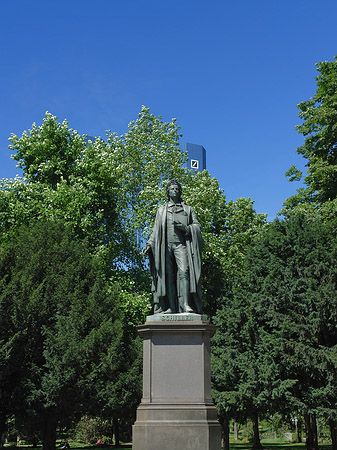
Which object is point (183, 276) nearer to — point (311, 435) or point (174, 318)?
point (174, 318)

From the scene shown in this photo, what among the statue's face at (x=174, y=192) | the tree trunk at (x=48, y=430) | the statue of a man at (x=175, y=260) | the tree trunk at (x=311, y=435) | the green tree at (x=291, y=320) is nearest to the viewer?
the statue of a man at (x=175, y=260)

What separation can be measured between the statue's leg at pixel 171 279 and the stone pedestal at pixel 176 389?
545mm

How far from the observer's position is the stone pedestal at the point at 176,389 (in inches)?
373

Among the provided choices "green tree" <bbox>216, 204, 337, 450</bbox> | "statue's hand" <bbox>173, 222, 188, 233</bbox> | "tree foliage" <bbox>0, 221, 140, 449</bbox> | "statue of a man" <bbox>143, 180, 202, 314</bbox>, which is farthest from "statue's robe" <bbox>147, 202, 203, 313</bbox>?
"green tree" <bbox>216, 204, 337, 450</bbox>

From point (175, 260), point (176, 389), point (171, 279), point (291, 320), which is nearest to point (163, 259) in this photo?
point (175, 260)

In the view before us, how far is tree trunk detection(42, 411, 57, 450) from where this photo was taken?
23155 mm

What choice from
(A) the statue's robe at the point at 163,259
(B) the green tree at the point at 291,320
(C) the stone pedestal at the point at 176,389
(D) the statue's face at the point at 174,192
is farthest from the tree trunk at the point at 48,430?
(D) the statue's face at the point at 174,192

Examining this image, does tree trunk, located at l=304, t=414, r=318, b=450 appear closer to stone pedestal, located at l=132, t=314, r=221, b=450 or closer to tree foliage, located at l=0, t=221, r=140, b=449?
tree foliage, located at l=0, t=221, r=140, b=449

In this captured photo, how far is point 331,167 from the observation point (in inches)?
1048

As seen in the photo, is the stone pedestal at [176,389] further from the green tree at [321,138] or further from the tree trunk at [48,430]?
the green tree at [321,138]

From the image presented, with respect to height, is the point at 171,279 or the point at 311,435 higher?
the point at 171,279

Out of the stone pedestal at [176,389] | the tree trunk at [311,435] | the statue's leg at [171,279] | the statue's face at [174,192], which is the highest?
the statue's face at [174,192]

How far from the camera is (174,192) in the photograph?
1175 cm

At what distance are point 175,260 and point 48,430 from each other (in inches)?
624
